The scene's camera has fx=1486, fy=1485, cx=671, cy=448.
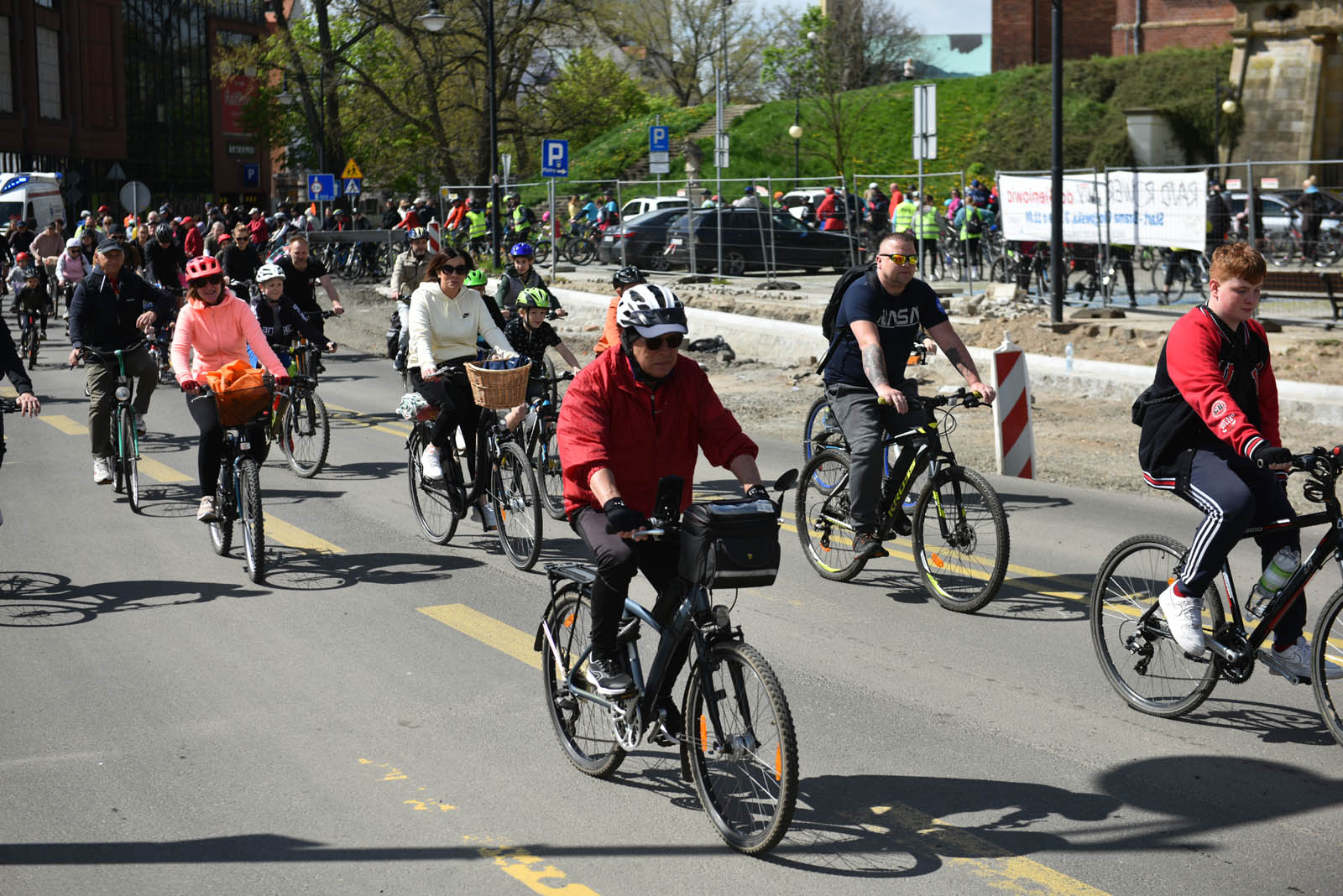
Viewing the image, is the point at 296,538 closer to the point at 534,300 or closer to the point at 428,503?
the point at 428,503

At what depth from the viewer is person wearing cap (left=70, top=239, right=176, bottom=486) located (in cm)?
1141

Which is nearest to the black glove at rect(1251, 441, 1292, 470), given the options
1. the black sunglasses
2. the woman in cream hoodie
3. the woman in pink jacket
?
the black sunglasses

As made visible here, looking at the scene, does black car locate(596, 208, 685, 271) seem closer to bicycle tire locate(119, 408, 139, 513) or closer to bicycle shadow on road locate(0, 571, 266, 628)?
bicycle tire locate(119, 408, 139, 513)

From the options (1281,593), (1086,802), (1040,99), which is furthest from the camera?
(1040,99)

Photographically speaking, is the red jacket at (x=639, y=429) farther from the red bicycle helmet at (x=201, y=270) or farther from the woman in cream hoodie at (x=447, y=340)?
the red bicycle helmet at (x=201, y=270)

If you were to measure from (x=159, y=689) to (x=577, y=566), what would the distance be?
2392 millimetres

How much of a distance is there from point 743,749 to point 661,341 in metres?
1.29

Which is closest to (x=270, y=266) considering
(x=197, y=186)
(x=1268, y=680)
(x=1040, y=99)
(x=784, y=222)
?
(x=1268, y=680)

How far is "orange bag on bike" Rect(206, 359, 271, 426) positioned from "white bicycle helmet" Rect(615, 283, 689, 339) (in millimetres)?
4705

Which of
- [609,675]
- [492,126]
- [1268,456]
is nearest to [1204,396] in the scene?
[1268,456]

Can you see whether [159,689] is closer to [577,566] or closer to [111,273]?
[577,566]

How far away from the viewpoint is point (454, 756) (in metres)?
5.59

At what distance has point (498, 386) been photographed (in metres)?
8.70

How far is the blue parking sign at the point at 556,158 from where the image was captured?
30766 mm
